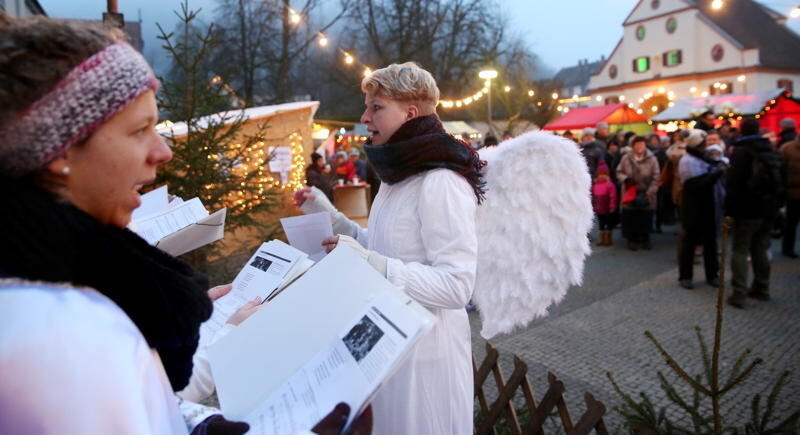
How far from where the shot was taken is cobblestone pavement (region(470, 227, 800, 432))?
162 inches

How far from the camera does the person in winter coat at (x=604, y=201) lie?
360 inches

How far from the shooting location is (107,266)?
835 millimetres

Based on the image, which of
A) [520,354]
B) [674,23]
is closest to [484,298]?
[520,354]

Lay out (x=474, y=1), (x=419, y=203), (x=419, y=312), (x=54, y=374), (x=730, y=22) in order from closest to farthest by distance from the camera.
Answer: (x=54, y=374) → (x=419, y=312) → (x=419, y=203) → (x=474, y=1) → (x=730, y=22)

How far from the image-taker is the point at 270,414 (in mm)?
1093

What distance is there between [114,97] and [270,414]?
0.65 meters

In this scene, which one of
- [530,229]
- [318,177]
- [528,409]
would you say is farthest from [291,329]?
[318,177]

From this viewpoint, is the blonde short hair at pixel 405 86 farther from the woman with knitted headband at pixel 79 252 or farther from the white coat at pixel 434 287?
the woman with knitted headband at pixel 79 252

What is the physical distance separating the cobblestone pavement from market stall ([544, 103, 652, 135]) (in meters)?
15.3

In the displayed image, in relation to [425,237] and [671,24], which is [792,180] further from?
[671,24]

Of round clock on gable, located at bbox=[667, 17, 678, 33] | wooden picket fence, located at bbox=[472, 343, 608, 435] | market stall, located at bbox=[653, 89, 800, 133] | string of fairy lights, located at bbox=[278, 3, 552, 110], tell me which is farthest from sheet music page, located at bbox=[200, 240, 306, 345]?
round clock on gable, located at bbox=[667, 17, 678, 33]

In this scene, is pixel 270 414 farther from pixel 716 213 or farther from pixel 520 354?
pixel 716 213

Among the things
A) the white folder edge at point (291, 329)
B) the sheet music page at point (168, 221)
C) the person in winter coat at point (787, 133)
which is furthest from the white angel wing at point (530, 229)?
the person in winter coat at point (787, 133)

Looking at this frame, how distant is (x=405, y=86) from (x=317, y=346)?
1.19 metres
